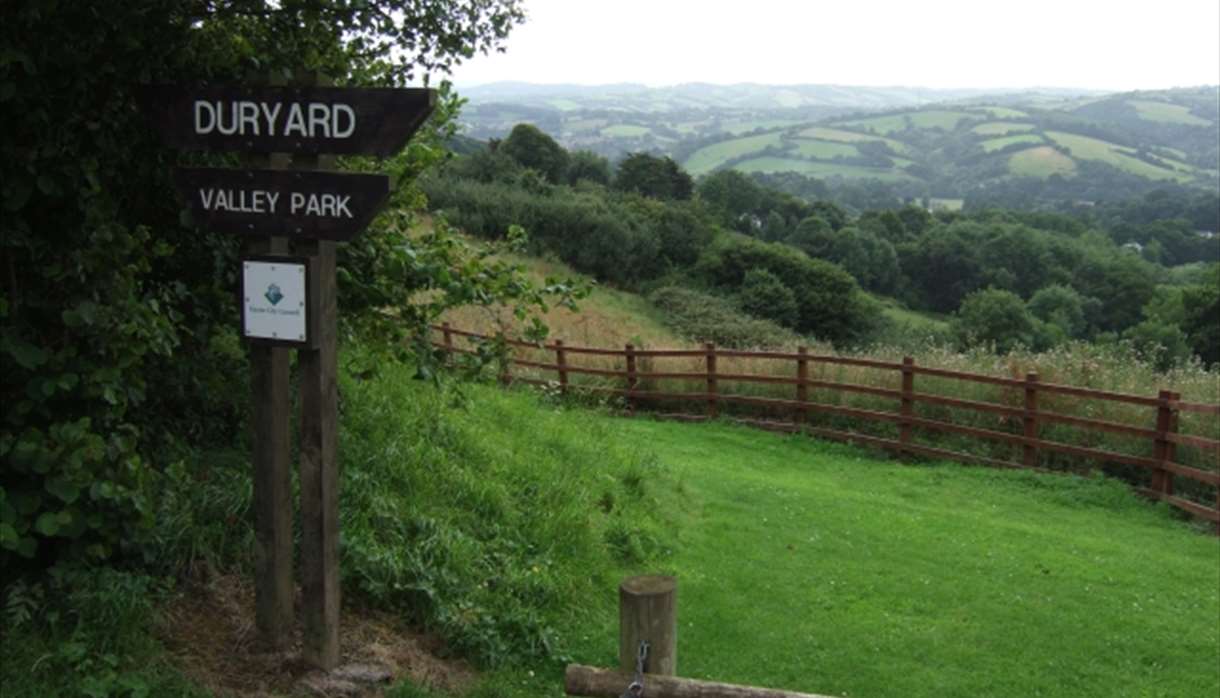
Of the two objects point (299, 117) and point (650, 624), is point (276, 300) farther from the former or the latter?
point (650, 624)

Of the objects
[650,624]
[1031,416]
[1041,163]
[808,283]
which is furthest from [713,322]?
[1041,163]

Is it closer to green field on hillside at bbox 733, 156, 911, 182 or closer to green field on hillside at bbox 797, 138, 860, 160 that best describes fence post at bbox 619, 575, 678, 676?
green field on hillside at bbox 733, 156, 911, 182

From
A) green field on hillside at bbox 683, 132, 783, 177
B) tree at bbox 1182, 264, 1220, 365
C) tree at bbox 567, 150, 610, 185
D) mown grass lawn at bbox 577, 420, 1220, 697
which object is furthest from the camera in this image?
green field on hillside at bbox 683, 132, 783, 177

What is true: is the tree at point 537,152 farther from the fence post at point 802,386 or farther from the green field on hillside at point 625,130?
the green field on hillside at point 625,130

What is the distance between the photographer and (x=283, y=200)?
14.2 feet

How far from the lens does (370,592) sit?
5.36 m

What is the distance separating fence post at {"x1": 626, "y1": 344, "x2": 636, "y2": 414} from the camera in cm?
1586

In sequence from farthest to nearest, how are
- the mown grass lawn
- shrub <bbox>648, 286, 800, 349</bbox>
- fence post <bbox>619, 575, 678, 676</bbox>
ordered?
1. shrub <bbox>648, 286, 800, 349</bbox>
2. the mown grass lawn
3. fence post <bbox>619, 575, 678, 676</bbox>

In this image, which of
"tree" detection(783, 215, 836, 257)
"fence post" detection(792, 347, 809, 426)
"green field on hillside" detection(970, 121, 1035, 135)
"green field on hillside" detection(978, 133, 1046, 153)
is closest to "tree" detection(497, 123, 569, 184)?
"tree" detection(783, 215, 836, 257)

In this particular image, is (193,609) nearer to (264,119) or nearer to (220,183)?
(220,183)

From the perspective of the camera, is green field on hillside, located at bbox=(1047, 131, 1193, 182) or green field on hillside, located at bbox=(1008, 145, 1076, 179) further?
green field on hillside, located at bbox=(1008, 145, 1076, 179)

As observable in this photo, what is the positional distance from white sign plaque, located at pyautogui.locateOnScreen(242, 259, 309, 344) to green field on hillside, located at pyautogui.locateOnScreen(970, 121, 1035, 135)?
177m

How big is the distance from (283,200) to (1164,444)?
395 inches

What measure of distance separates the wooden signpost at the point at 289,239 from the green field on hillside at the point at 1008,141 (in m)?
165
